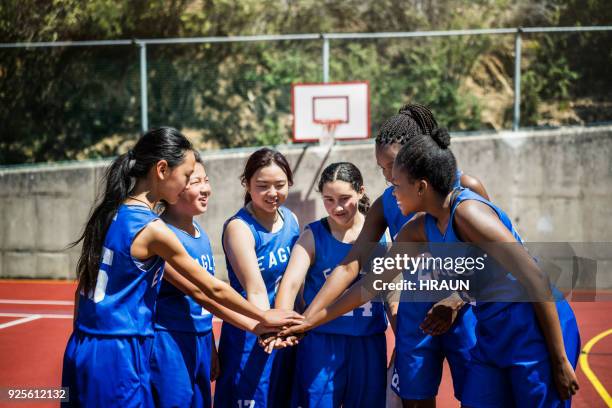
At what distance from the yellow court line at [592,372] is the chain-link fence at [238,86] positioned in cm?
596

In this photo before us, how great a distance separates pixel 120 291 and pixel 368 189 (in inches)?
324

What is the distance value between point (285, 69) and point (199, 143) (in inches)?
79.4

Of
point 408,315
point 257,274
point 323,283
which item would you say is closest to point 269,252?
point 257,274

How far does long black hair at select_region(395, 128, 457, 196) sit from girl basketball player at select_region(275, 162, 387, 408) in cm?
90

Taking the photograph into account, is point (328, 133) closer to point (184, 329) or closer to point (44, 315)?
point (44, 315)

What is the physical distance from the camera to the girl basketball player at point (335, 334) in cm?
396

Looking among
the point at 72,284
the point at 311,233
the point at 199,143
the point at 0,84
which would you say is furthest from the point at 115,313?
the point at 0,84

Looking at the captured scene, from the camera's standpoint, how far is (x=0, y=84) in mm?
12969

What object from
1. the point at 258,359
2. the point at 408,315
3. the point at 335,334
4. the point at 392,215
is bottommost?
the point at 258,359

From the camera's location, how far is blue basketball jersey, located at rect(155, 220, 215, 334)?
3.82 meters

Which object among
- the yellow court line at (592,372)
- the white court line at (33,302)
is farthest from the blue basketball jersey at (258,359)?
the white court line at (33,302)

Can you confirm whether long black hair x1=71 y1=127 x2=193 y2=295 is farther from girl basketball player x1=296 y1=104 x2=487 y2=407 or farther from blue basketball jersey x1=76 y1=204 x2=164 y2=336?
girl basketball player x1=296 y1=104 x2=487 y2=407

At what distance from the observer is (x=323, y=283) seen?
419 cm

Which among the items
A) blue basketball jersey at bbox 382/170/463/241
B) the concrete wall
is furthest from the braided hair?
the concrete wall
